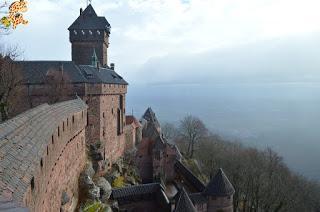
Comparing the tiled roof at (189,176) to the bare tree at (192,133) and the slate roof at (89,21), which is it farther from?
the bare tree at (192,133)

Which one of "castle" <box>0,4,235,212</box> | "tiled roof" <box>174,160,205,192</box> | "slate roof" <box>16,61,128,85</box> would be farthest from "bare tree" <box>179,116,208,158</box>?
"slate roof" <box>16,61,128,85</box>

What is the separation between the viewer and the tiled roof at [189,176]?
29.5 meters

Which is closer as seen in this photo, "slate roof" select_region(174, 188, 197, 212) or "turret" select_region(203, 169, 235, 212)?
"slate roof" select_region(174, 188, 197, 212)

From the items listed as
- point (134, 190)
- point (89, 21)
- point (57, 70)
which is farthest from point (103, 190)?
point (89, 21)

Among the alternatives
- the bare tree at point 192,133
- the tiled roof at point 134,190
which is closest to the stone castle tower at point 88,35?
the tiled roof at point 134,190

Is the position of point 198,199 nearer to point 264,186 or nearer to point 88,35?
point 264,186

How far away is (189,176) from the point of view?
32.8 m

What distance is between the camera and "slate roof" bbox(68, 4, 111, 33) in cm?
3231

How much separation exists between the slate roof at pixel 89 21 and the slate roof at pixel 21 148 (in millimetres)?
22514

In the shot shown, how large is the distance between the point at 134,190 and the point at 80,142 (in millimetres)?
8380

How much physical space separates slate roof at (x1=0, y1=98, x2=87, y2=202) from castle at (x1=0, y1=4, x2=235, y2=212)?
0.03 m

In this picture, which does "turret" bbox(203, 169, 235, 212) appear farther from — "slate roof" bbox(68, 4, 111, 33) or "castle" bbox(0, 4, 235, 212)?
"slate roof" bbox(68, 4, 111, 33)

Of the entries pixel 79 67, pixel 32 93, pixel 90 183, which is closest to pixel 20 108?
pixel 32 93

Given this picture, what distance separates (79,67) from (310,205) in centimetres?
2930
